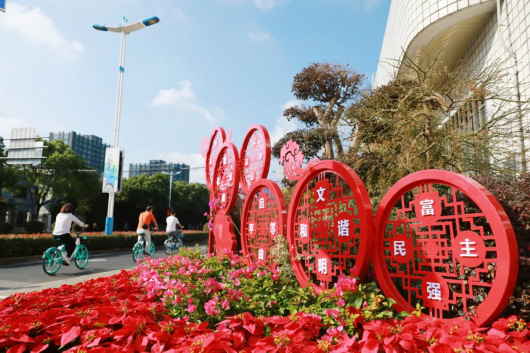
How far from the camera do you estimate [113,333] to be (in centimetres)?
193

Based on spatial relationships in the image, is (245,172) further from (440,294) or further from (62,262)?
(62,262)

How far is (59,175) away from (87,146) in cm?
3686

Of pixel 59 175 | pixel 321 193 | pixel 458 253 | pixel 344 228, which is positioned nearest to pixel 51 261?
pixel 321 193

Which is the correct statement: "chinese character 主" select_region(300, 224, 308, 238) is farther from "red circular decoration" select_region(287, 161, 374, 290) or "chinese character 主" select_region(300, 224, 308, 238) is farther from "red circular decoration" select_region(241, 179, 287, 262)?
"red circular decoration" select_region(241, 179, 287, 262)

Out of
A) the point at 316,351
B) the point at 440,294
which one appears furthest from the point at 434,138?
the point at 316,351

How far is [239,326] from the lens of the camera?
195 centimetres

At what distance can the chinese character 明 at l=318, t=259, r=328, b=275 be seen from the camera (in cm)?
302

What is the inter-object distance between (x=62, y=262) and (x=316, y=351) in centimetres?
680

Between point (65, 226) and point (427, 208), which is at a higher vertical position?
point (427, 208)

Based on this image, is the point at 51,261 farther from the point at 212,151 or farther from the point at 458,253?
the point at 458,253

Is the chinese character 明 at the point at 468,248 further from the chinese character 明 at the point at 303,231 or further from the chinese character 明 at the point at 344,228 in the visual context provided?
the chinese character 明 at the point at 303,231

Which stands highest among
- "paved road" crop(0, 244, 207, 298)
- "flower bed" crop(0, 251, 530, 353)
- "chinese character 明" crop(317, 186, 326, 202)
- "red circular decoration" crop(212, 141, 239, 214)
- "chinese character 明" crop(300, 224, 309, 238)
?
"red circular decoration" crop(212, 141, 239, 214)

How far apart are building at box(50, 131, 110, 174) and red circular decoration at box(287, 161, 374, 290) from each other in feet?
175

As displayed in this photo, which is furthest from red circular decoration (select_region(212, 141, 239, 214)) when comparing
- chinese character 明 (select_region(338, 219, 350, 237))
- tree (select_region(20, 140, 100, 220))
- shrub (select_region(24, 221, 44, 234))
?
shrub (select_region(24, 221, 44, 234))
